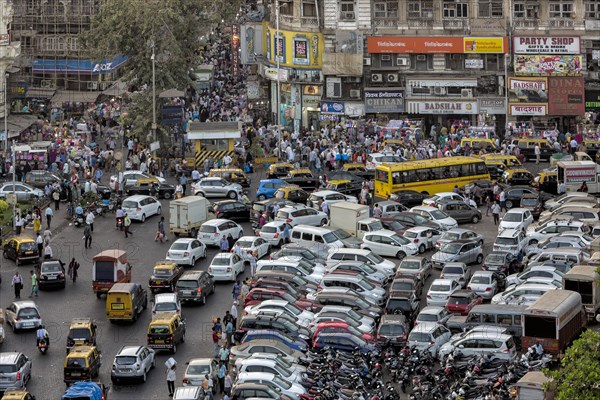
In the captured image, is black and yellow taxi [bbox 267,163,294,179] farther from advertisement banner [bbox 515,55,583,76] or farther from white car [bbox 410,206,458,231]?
advertisement banner [bbox 515,55,583,76]

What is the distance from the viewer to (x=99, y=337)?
6362cm

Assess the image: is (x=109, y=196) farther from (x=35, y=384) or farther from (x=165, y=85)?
(x=35, y=384)

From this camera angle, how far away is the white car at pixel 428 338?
59.5 meters

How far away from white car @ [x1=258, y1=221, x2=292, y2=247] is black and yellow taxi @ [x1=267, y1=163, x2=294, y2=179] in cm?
1393

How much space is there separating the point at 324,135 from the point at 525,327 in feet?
144

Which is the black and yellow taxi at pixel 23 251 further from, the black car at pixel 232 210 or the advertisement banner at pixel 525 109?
the advertisement banner at pixel 525 109

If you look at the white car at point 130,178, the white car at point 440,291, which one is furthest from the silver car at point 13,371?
the white car at point 130,178

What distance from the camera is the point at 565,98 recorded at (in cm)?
10550

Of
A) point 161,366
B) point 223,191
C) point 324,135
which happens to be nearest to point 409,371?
point 161,366

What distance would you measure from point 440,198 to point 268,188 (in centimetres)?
977

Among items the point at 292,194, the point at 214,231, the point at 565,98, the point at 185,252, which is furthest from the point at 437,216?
the point at 565,98

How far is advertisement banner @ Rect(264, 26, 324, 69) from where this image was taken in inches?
4230

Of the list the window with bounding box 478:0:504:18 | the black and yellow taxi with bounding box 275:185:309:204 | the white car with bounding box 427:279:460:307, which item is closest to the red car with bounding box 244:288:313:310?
the white car with bounding box 427:279:460:307

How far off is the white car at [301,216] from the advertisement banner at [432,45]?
3036 centimetres
